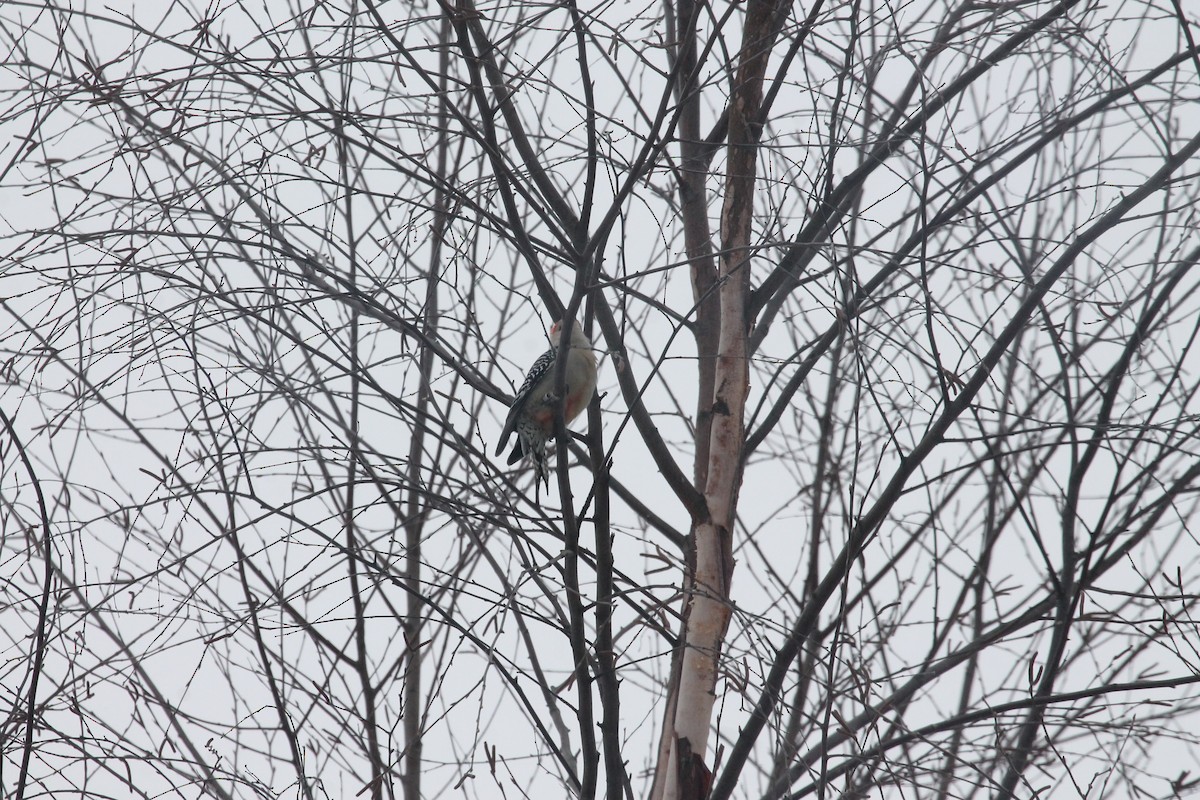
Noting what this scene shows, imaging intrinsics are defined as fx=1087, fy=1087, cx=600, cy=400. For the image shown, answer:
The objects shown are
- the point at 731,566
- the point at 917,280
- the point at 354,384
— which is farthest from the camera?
the point at 354,384

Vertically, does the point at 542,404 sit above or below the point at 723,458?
above

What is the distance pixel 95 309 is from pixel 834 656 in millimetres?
2126

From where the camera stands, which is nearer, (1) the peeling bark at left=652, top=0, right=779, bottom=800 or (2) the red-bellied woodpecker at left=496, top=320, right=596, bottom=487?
(1) the peeling bark at left=652, top=0, right=779, bottom=800

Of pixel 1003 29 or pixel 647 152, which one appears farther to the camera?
pixel 1003 29

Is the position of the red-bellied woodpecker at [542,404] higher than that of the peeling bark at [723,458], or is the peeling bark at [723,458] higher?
the red-bellied woodpecker at [542,404]

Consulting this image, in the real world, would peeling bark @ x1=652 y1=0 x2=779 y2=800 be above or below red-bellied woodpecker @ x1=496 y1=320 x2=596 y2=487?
below

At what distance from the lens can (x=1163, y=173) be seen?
3.22m

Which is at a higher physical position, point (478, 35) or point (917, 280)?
point (478, 35)

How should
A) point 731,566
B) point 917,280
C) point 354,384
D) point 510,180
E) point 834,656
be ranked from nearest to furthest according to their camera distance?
point 834,656 → point 510,180 → point 917,280 → point 731,566 → point 354,384

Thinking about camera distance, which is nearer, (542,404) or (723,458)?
(723,458)

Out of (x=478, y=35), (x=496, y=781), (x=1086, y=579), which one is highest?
(x=478, y=35)

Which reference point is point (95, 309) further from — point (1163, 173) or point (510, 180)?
point (1163, 173)

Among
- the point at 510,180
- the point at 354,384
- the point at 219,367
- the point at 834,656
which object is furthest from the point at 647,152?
the point at 354,384

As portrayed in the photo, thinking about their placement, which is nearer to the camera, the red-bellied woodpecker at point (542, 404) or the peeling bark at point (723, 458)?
the peeling bark at point (723, 458)
